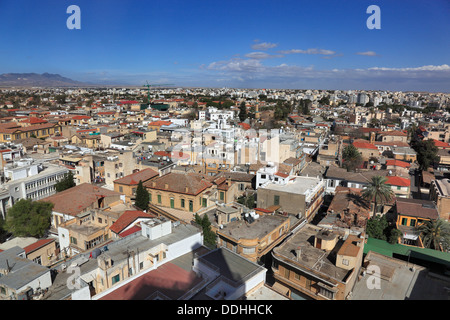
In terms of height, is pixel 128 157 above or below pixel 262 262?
above

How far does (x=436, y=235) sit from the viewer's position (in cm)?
1750

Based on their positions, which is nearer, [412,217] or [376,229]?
[376,229]

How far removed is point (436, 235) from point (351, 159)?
1947 centimetres

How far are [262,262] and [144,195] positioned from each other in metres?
10.6

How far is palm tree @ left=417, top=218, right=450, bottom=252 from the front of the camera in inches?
687

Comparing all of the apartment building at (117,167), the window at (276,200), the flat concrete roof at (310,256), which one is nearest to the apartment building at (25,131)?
the apartment building at (117,167)

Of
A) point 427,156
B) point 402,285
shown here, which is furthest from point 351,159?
point 402,285

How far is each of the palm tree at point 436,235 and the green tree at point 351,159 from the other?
15978 mm

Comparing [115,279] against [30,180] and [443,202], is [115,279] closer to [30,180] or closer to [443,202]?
[30,180]

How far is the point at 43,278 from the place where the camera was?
11.8 m

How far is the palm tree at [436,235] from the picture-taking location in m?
17.5

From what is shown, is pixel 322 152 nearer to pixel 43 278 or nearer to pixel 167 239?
pixel 167 239

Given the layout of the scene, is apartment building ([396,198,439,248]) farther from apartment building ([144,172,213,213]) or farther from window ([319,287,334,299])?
apartment building ([144,172,213,213])
